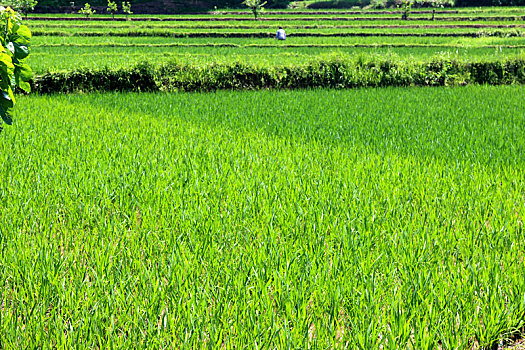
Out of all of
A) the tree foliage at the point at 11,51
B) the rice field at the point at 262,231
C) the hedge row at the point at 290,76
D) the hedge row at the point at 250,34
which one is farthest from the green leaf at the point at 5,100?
the hedge row at the point at 250,34

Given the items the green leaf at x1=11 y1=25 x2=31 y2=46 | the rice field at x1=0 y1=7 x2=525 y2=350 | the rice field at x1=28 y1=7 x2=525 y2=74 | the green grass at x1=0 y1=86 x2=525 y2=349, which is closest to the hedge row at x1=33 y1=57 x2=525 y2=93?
the rice field at x1=28 y1=7 x2=525 y2=74

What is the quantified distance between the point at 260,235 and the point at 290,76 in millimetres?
9243

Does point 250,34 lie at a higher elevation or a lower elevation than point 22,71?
higher

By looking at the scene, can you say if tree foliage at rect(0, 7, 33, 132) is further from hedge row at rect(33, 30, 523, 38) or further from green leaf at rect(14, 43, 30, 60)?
hedge row at rect(33, 30, 523, 38)

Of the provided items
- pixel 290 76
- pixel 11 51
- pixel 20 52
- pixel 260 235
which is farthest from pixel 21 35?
pixel 290 76

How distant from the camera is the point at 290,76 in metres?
11.8

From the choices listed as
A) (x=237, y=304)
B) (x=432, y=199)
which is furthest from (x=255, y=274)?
(x=432, y=199)

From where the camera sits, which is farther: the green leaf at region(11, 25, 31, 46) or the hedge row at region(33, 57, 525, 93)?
the hedge row at region(33, 57, 525, 93)

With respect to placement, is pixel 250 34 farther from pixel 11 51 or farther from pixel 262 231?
pixel 11 51

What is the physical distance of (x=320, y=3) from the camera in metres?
55.5

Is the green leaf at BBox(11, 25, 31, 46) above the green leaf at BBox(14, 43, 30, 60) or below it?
above

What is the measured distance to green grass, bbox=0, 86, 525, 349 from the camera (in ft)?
A: 6.88

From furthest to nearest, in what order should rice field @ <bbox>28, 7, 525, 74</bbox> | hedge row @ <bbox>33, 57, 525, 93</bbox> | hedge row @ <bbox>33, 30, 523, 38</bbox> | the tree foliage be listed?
hedge row @ <bbox>33, 30, 523, 38</bbox>
rice field @ <bbox>28, 7, 525, 74</bbox>
hedge row @ <bbox>33, 57, 525, 93</bbox>
the tree foliage

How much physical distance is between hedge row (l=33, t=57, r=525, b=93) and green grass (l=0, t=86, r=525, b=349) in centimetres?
435
